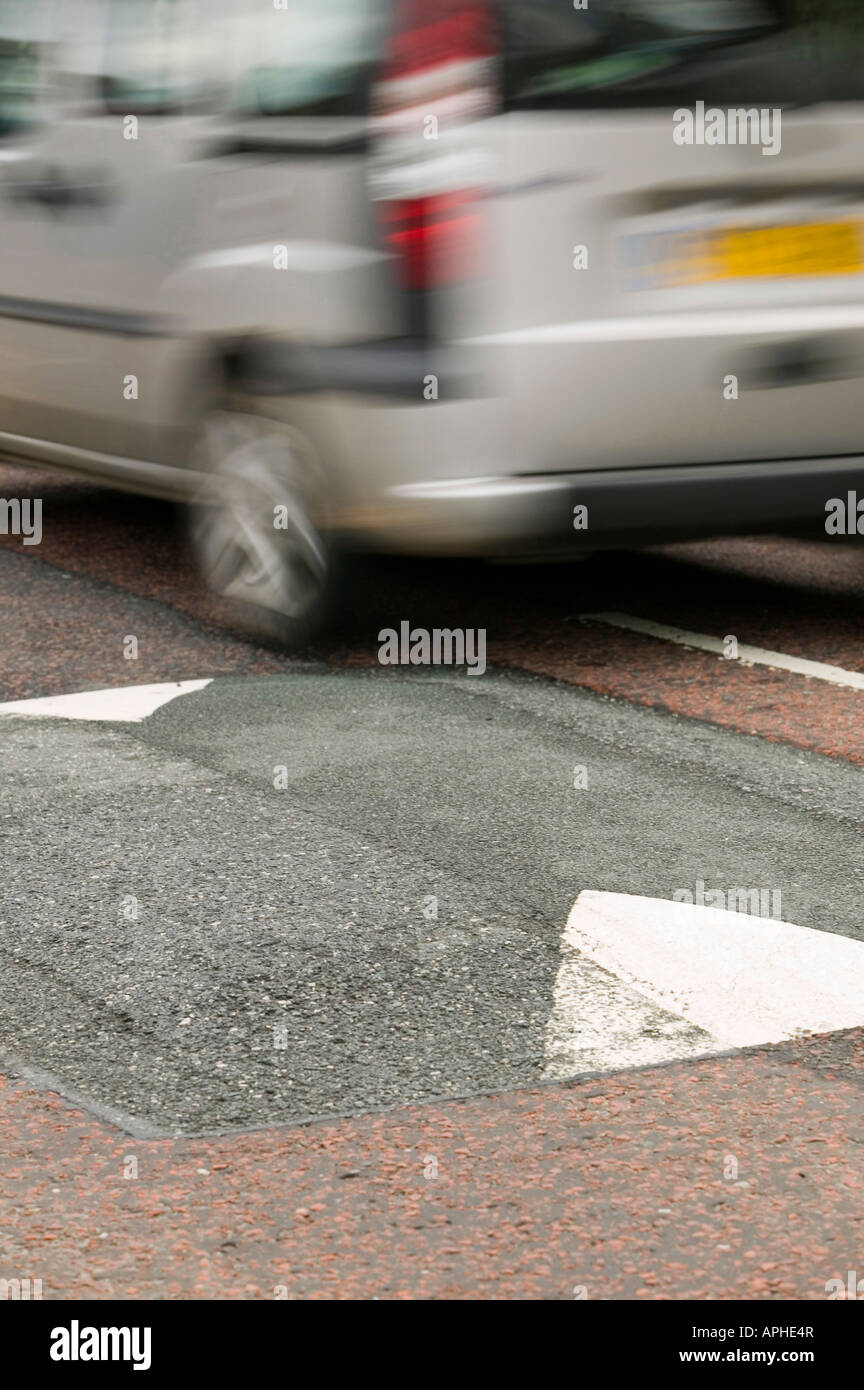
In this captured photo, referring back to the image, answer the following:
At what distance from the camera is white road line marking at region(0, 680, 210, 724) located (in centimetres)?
571

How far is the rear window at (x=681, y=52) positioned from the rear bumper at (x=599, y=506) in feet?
3.21

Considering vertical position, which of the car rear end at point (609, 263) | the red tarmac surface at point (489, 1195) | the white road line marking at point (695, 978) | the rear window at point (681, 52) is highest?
the rear window at point (681, 52)

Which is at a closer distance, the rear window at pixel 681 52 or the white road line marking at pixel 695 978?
the white road line marking at pixel 695 978

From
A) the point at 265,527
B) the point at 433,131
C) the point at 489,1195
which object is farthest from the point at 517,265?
the point at 489,1195

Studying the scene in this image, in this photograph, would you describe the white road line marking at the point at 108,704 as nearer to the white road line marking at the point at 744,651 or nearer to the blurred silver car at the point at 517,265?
the blurred silver car at the point at 517,265

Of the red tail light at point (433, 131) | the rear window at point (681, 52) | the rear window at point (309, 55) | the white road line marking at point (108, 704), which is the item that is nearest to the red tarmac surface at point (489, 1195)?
the white road line marking at point (108, 704)

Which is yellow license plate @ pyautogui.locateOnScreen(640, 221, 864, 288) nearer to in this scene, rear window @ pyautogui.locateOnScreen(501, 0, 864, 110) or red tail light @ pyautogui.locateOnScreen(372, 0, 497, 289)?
rear window @ pyautogui.locateOnScreen(501, 0, 864, 110)

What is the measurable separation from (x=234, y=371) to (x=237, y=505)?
41 cm

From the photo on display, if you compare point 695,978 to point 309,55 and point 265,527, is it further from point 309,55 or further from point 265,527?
point 309,55

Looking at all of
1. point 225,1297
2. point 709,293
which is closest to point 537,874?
point 225,1297

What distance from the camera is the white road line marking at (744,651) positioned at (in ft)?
20.0

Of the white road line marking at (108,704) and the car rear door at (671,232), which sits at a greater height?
the car rear door at (671,232)

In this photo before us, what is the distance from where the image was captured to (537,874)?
14.6 ft

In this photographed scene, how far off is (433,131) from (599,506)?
1074 mm
